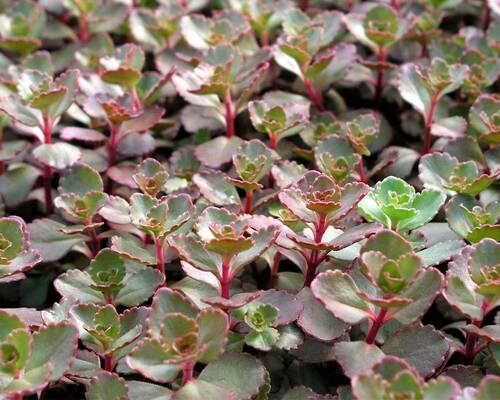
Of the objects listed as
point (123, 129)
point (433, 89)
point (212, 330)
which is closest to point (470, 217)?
point (433, 89)

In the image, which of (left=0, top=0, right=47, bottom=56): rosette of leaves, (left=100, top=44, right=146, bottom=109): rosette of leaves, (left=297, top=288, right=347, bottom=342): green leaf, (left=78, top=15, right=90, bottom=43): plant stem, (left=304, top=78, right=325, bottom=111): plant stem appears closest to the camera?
(left=297, top=288, right=347, bottom=342): green leaf

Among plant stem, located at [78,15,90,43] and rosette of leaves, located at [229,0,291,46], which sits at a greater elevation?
rosette of leaves, located at [229,0,291,46]

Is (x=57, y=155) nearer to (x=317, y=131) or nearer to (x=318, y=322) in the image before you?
(x=317, y=131)

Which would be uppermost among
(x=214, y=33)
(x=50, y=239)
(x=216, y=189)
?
(x=214, y=33)

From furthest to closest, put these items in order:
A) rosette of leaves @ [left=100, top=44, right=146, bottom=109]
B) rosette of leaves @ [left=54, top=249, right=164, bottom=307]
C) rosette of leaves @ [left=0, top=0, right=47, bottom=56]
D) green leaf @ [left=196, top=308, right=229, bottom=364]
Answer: rosette of leaves @ [left=0, top=0, right=47, bottom=56] → rosette of leaves @ [left=100, top=44, right=146, bottom=109] → rosette of leaves @ [left=54, top=249, right=164, bottom=307] → green leaf @ [left=196, top=308, right=229, bottom=364]

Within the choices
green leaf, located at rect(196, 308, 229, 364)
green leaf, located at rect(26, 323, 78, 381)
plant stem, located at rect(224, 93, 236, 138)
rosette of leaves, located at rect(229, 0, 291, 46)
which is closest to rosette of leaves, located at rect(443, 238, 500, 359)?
green leaf, located at rect(196, 308, 229, 364)

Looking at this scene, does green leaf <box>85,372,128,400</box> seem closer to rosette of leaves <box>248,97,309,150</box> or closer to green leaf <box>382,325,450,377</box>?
green leaf <box>382,325,450,377</box>

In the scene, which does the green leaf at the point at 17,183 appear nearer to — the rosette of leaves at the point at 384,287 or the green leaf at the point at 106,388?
the green leaf at the point at 106,388
